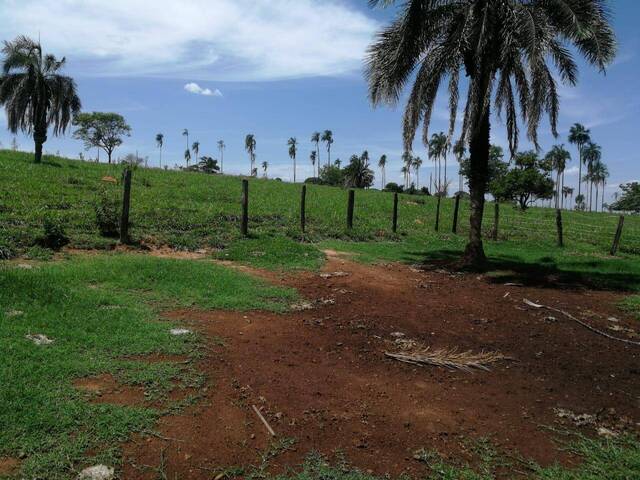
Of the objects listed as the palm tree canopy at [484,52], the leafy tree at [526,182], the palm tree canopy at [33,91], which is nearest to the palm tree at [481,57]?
the palm tree canopy at [484,52]

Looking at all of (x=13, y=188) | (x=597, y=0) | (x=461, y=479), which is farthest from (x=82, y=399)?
(x=13, y=188)

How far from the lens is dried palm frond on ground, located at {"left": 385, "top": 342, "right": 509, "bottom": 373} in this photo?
548cm

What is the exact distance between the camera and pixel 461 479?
3436mm

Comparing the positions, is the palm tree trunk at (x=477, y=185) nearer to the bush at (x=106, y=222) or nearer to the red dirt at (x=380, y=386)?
the red dirt at (x=380, y=386)

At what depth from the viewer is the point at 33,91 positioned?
24.2m

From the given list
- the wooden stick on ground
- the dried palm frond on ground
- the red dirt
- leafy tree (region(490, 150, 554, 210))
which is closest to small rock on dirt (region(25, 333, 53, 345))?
the red dirt

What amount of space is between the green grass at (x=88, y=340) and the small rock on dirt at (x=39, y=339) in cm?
6

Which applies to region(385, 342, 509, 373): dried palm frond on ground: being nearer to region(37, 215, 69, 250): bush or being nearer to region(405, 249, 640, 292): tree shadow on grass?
region(405, 249, 640, 292): tree shadow on grass

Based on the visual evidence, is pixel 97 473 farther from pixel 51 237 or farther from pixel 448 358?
pixel 51 237

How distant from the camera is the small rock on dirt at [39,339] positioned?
16.3 feet

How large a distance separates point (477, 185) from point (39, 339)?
392 inches

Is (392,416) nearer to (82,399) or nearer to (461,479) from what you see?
(461,479)

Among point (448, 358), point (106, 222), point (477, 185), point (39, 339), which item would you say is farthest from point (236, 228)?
point (448, 358)

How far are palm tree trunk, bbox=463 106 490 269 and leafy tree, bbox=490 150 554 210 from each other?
119ft
